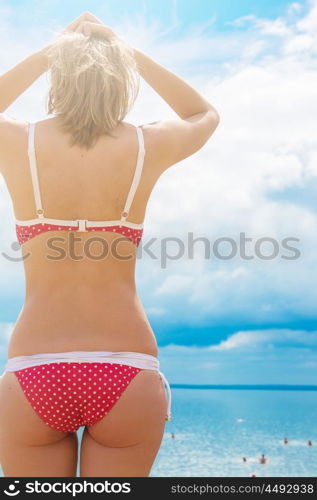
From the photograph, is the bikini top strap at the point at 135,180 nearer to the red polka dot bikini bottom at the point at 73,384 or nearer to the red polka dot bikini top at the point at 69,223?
the red polka dot bikini top at the point at 69,223

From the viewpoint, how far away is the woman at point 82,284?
259 centimetres

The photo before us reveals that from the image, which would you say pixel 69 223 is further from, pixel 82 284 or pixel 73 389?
pixel 73 389

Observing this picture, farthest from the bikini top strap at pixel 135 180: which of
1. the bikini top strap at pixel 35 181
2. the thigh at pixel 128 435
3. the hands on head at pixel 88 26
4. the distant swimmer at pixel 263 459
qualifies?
the distant swimmer at pixel 263 459

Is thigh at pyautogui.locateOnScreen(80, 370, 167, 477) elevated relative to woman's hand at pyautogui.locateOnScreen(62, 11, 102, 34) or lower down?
lower down

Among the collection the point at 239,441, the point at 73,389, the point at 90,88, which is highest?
the point at 90,88

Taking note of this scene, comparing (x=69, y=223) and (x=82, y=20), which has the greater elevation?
(x=82, y=20)

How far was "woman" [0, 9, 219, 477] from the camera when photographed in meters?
2.59

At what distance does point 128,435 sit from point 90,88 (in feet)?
4.62

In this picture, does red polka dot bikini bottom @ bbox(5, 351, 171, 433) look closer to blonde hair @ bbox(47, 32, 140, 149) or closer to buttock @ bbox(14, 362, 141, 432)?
buttock @ bbox(14, 362, 141, 432)

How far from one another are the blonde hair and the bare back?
63mm

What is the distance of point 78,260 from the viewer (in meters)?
2.65

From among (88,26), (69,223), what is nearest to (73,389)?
(69,223)

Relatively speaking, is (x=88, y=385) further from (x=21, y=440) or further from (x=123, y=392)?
(x=21, y=440)

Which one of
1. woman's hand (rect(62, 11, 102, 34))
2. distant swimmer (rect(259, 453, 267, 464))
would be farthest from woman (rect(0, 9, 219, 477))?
distant swimmer (rect(259, 453, 267, 464))
